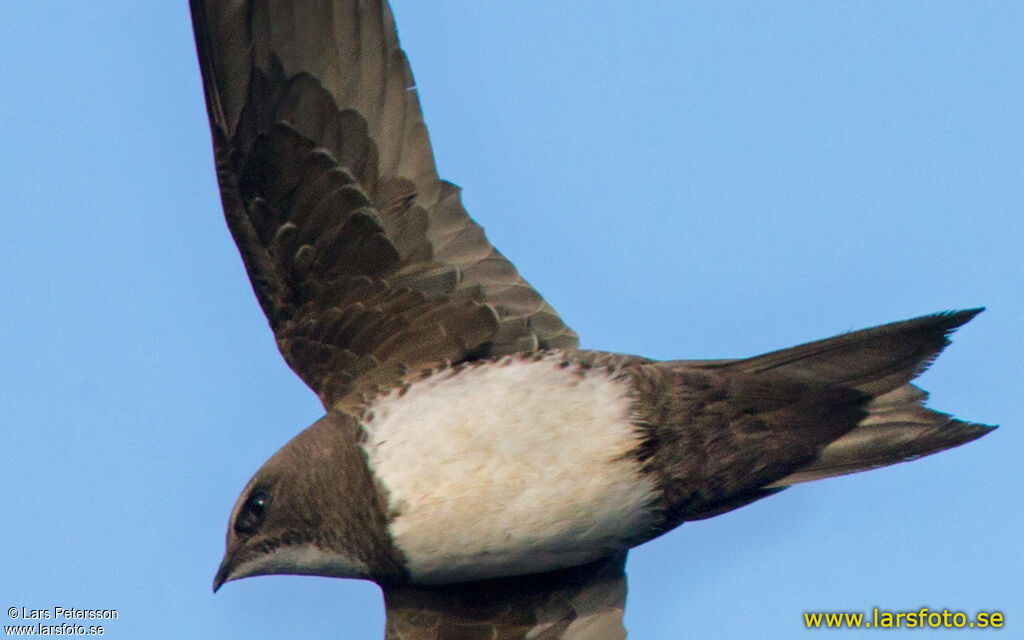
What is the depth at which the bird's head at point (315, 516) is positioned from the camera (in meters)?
5.51

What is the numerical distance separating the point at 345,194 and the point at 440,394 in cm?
92

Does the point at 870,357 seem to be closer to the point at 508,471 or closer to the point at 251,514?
the point at 508,471

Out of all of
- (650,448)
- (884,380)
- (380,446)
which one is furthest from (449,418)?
(884,380)

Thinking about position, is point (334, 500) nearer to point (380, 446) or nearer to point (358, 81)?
point (380, 446)

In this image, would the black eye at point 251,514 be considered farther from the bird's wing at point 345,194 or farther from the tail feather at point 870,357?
the tail feather at point 870,357

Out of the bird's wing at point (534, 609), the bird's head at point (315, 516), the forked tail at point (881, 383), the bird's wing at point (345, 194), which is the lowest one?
the bird's wing at point (534, 609)

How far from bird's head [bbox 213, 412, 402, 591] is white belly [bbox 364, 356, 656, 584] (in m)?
0.09

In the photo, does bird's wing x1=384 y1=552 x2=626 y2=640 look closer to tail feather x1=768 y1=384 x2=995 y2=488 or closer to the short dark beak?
the short dark beak

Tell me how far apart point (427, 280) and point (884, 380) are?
187 cm

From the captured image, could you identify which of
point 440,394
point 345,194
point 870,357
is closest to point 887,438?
point 870,357

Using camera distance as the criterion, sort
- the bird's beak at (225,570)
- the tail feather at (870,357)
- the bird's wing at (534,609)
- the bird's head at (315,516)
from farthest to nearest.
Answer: the bird's wing at (534,609), the bird's beak at (225,570), the bird's head at (315,516), the tail feather at (870,357)

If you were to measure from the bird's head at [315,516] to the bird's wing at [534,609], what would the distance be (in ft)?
1.52

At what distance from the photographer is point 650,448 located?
5.52 m

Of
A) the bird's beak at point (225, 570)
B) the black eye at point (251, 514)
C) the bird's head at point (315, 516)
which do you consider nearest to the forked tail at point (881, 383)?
the bird's head at point (315, 516)
